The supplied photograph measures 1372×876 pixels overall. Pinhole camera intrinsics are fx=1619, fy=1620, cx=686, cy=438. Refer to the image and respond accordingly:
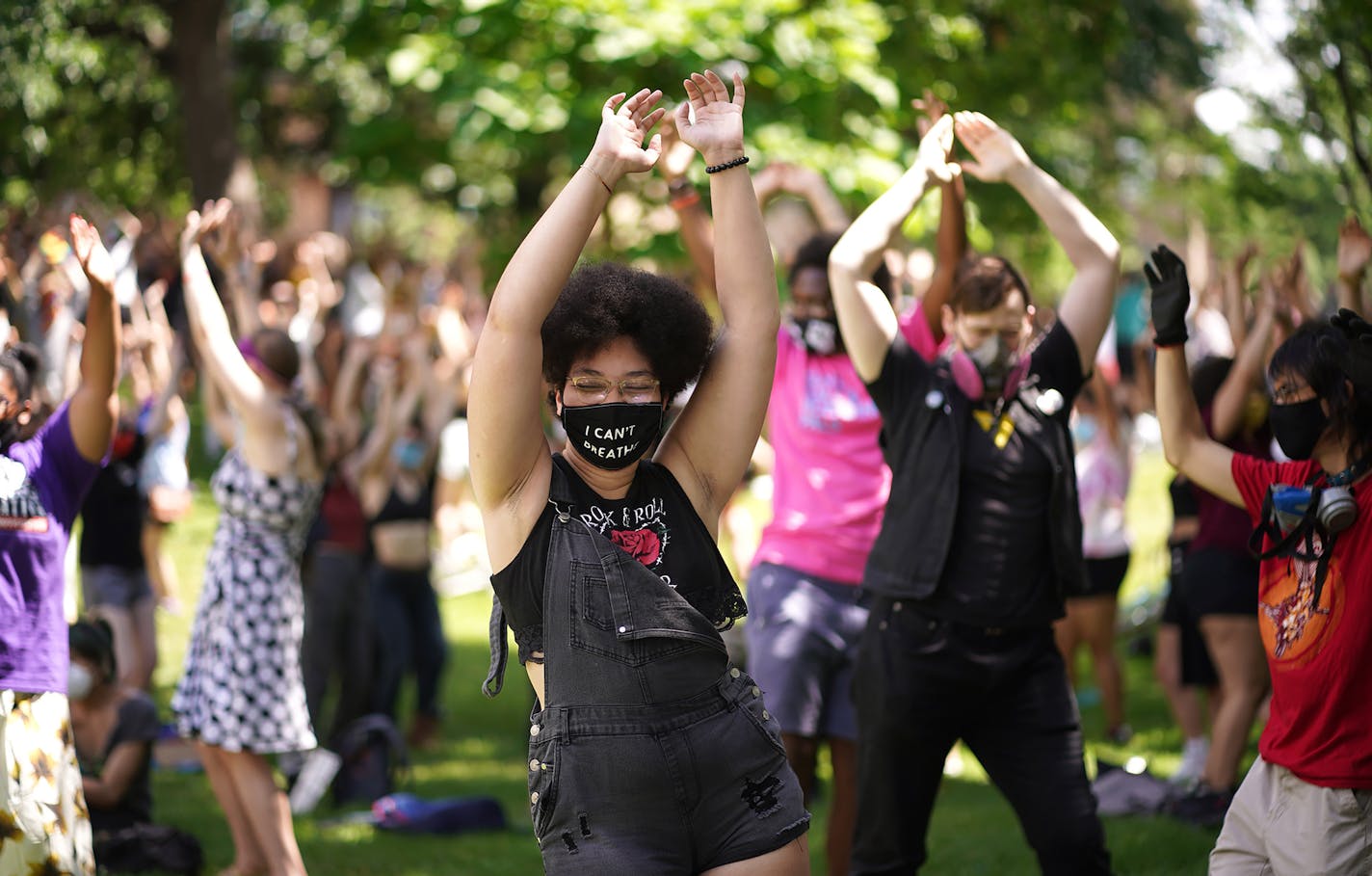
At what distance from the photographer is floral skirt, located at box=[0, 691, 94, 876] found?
454 cm

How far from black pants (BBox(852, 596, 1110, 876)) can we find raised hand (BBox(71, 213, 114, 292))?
8.61 ft

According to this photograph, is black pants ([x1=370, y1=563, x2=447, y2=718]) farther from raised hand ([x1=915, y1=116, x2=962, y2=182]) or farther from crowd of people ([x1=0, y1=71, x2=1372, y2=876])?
raised hand ([x1=915, y1=116, x2=962, y2=182])

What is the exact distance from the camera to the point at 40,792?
4.63 meters

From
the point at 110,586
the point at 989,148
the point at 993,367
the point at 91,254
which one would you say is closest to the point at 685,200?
the point at 989,148

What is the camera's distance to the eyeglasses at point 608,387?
3.65m

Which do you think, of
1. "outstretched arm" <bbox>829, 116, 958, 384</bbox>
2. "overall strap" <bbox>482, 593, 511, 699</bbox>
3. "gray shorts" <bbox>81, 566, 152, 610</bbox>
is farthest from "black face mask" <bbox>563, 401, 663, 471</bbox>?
"gray shorts" <bbox>81, 566, 152, 610</bbox>

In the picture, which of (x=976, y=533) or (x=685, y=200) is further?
(x=685, y=200)

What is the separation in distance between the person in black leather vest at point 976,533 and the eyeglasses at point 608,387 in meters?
1.64

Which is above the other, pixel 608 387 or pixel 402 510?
pixel 608 387

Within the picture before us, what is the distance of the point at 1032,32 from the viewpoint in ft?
29.1

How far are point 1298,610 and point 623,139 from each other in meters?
2.15

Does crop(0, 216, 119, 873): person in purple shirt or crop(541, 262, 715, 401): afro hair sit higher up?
crop(541, 262, 715, 401): afro hair

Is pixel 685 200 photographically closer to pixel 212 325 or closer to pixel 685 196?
pixel 685 196

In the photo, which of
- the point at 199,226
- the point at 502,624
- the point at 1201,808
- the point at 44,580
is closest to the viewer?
the point at 502,624
